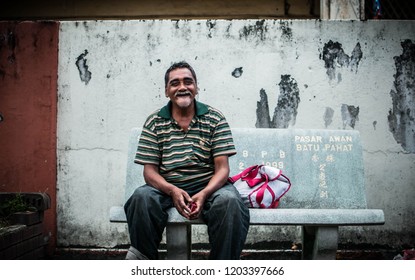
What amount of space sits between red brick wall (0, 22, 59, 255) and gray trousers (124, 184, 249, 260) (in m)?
1.91

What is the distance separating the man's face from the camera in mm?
2961

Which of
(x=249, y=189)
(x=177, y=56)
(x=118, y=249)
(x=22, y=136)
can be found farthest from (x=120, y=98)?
(x=249, y=189)

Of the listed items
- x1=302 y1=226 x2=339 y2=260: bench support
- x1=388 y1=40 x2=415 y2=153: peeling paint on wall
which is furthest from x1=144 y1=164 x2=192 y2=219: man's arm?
x1=388 y1=40 x2=415 y2=153: peeling paint on wall

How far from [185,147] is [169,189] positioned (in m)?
0.32

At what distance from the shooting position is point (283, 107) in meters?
4.20

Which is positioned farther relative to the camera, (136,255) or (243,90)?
(243,90)

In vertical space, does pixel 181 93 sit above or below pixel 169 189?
above

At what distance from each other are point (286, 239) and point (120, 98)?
6.86ft

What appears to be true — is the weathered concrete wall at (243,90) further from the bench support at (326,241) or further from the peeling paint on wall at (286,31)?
the bench support at (326,241)

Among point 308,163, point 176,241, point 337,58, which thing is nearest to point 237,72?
point 337,58

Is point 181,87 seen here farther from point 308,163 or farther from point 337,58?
point 337,58

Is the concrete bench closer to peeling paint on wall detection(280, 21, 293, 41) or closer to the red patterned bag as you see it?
the red patterned bag

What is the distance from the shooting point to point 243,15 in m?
6.43

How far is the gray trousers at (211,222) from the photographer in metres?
2.52
